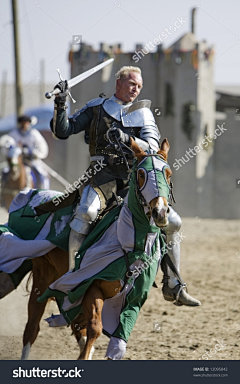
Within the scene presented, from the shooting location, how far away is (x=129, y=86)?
16.3 feet

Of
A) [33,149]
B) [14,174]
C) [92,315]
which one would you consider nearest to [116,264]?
[92,315]

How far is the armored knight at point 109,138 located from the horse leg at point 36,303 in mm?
648

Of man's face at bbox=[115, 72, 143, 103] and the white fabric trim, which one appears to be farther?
man's face at bbox=[115, 72, 143, 103]

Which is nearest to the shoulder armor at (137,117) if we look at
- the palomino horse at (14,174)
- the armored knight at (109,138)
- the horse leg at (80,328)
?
the armored knight at (109,138)

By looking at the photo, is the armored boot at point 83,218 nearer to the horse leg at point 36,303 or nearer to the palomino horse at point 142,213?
the palomino horse at point 142,213

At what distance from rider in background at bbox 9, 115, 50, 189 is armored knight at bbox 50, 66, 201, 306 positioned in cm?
801

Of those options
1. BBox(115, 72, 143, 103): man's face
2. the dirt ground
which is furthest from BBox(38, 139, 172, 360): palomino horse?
the dirt ground

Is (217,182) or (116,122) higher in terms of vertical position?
(217,182)

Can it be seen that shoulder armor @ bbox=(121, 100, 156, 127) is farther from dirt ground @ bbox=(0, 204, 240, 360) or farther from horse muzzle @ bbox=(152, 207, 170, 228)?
dirt ground @ bbox=(0, 204, 240, 360)

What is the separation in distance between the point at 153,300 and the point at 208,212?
46.4 feet

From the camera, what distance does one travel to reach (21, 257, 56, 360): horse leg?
217 inches
